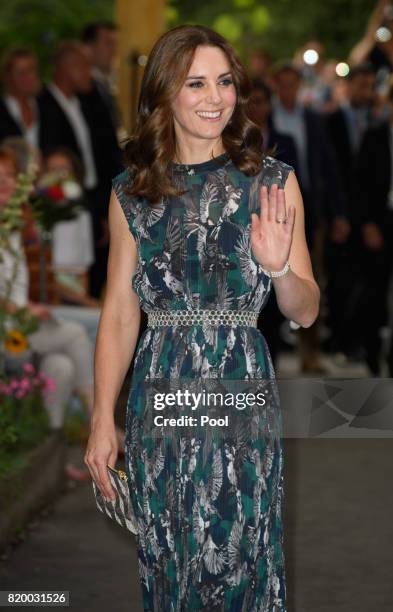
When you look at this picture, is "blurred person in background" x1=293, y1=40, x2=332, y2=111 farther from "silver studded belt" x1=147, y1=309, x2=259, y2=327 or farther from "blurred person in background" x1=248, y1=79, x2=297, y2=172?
"silver studded belt" x1=147, y1=309, x2=259, y2=327

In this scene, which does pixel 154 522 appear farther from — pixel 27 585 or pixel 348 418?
pixel 27 585

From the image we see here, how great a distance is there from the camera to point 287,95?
14.3 m

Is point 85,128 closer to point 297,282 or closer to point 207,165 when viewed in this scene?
point 207,165

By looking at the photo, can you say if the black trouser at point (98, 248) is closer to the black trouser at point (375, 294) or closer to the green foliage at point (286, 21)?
the black trouser at point (375, 294)

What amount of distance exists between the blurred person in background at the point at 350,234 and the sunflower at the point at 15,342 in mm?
5719

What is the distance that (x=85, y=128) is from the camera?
13.9m

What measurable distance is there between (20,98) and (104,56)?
175cm

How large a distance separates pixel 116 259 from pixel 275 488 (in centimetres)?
79

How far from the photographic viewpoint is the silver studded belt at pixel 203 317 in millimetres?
4770

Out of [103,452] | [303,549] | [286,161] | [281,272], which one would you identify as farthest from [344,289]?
[281,272]

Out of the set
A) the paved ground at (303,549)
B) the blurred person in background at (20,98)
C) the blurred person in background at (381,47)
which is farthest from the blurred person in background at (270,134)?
the blurred person in background at (381,47)

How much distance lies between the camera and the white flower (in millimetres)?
11234

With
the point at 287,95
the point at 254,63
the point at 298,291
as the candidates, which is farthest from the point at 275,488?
the point at 254,63

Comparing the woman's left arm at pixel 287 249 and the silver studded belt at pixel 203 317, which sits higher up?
the woman's left arm at pixel 287 249
